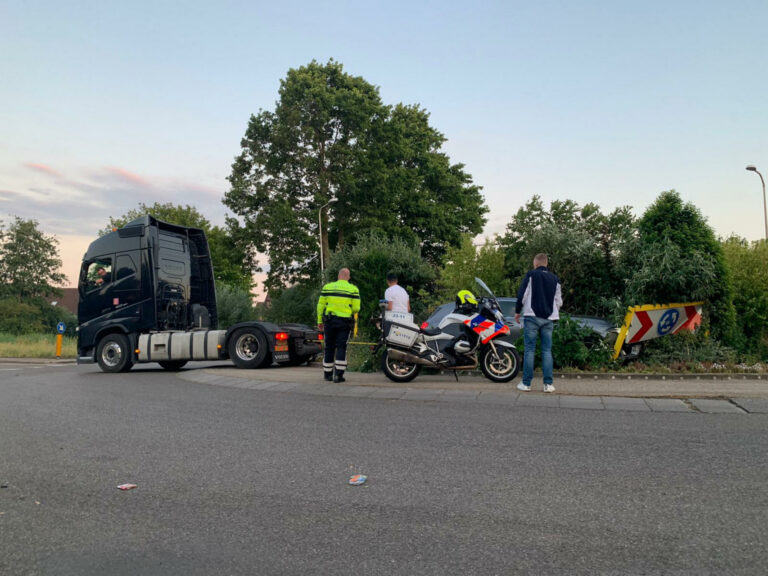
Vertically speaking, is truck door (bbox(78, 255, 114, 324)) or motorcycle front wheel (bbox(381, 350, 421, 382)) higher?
truck door (bbox(78, 255, 114, 324))

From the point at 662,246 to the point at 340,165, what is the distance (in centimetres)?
2672

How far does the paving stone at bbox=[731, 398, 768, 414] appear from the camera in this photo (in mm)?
6996

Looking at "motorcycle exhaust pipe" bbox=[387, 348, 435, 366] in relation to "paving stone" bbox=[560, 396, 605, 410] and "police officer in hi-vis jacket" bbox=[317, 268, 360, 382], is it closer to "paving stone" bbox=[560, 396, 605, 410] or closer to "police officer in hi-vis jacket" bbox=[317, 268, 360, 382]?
"police officer in hi-vis jacket" bbox=[317, 268, 360, 382]

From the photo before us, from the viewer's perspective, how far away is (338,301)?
10.8 metres

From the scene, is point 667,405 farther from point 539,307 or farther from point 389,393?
point 389,393

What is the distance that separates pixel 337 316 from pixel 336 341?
0.47 meters

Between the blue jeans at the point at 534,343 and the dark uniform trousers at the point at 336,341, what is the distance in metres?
3.13

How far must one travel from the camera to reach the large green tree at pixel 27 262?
72625 millimetres

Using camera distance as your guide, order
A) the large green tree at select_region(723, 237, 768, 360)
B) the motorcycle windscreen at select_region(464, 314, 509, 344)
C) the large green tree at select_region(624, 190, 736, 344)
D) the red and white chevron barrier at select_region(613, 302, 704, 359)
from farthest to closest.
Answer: the large green tree at select_region(723, 237, 768, 360) → the large green tree at select_region(624, 190, 736, 344) → the red and white chevron barrier at select_region(613, 302, 704, 359) → the motorcycle windscreen at select_region(464, 314, 509, 344)

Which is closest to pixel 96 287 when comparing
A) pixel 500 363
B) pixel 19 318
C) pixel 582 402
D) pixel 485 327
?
pixel 485 327

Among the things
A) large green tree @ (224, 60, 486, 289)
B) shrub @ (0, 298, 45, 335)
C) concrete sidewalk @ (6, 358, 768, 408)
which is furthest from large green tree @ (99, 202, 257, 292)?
concrete sidewalk @ (6, 358, 768, 408)

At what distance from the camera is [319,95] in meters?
36.6

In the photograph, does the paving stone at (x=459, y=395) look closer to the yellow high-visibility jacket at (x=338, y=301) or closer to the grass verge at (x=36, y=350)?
the yellow high-visibility jacket at (x=338, y=301)

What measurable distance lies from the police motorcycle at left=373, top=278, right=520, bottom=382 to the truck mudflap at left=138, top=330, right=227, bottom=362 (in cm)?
612
